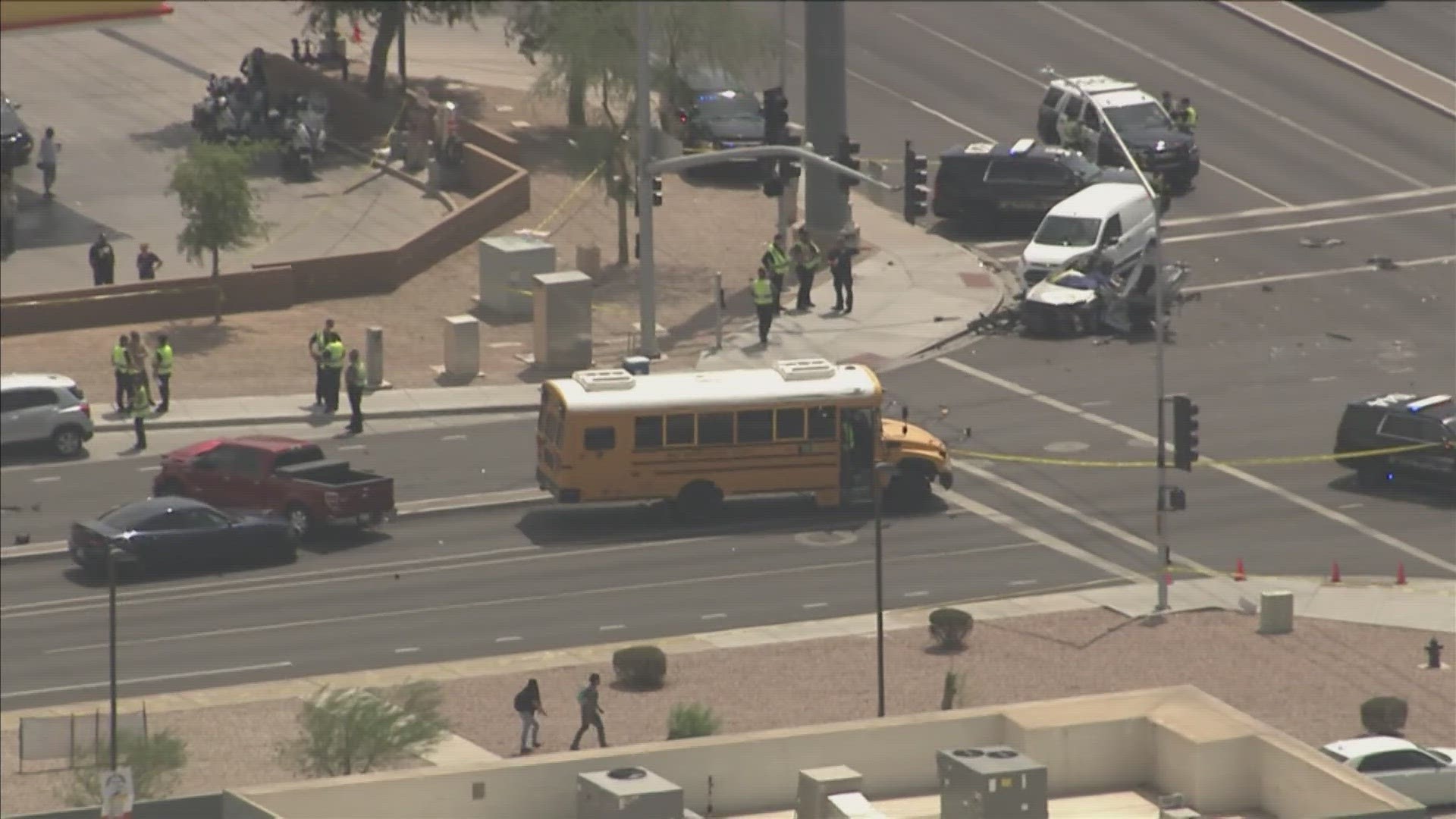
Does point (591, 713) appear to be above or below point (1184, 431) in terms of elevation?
below

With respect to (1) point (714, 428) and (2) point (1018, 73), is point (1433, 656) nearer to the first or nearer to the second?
(1) point (714, 428)

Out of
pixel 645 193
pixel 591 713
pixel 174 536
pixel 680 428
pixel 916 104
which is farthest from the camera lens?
pixel 916 104

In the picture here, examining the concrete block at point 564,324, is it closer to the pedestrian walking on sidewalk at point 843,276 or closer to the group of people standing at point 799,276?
the group of people standing at point 799,276

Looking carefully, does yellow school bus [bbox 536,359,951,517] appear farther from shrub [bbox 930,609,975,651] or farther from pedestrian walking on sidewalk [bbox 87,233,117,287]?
pedestrian walking on sidewalk [bbox 87,233,117,287]

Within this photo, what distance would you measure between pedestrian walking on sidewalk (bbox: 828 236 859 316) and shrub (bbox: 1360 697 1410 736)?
24002 millimetres

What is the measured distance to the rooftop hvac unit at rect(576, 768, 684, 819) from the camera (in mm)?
27297

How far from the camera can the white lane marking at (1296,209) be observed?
70.1 metres

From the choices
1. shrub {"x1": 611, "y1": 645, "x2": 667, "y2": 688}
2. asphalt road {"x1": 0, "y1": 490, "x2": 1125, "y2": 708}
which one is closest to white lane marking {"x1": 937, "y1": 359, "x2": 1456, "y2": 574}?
asphalt road {"x1": 0, "y1": 490, "x2": 1125, "y2": 708}

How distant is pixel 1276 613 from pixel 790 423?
30.4ft

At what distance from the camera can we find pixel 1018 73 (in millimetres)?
80438

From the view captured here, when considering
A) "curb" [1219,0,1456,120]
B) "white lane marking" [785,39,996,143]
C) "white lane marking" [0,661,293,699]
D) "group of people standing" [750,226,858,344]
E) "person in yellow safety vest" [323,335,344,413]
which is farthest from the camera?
"white lane marking" [785,39,996,143]

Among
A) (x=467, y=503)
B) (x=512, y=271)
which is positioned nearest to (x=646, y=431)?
(x=467, y=503)

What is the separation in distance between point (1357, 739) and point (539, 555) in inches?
634

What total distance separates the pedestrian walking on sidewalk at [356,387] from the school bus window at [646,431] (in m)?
7.74
